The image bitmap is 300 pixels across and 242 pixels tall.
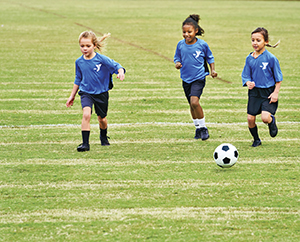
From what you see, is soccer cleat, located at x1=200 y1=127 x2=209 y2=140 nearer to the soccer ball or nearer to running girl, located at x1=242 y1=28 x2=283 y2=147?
running girl, located at x1=242 y1=28 x2=283 y2=147

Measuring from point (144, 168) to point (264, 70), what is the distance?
88.5 inches

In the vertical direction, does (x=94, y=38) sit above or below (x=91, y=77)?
above

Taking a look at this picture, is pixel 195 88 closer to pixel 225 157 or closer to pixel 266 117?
pixel 266 117

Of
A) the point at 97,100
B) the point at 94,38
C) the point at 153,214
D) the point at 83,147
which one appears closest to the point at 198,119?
the point at 97,100

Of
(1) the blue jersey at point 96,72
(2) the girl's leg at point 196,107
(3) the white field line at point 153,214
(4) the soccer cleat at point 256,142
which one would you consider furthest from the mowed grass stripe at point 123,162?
(3) the white field line at point 153,214

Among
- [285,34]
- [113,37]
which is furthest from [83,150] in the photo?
[285,34]

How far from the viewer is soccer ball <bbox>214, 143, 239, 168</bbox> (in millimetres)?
6445

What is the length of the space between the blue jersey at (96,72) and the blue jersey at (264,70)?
1841 mm

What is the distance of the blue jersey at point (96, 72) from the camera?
7484 mm

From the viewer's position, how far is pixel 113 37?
24484mm

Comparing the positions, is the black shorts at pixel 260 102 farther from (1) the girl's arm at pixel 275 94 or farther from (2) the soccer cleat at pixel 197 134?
(2) the soccer cleat at pixel 197 134

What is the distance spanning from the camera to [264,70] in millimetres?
7379

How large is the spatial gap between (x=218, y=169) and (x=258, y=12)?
109 ft

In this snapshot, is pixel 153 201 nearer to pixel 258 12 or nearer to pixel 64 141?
pixel 64 141
